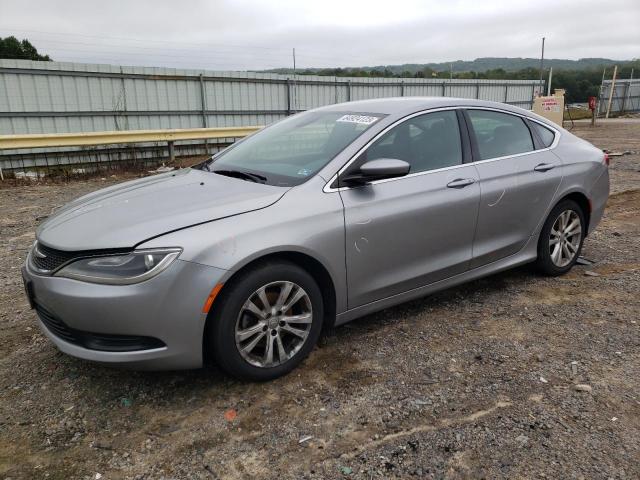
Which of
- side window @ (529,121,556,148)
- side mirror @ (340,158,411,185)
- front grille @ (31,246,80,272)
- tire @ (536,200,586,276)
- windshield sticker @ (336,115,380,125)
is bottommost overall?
tire @ (536,200,586,276)

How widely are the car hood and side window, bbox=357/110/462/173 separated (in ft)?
2.69

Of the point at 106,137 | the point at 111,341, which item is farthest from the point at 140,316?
the point at 106,137

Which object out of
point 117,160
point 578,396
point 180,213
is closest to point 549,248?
point 578,396

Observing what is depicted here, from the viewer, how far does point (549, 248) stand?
180 inches

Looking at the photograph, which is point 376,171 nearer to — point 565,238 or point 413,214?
point 413,214

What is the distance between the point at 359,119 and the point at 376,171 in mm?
655

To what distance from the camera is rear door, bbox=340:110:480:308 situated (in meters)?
3.28

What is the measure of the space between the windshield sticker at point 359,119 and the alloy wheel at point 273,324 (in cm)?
133

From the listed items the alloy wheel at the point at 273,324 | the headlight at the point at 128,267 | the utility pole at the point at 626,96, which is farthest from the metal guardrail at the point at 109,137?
the utility pole at the point at 626,96

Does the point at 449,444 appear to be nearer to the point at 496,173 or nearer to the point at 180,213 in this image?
the point at 180,213

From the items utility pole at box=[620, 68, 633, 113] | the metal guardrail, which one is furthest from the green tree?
utility pole at box=[620, 68, 633, 113]

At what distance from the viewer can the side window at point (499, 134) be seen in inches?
161

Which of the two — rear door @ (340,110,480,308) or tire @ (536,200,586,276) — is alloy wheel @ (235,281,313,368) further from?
tire @ (536,200,586,276)

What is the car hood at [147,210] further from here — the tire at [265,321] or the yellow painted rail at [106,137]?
the yellow painted rail at [106,137]
